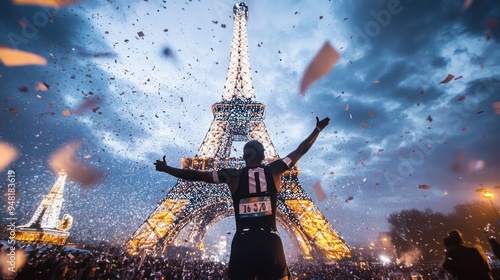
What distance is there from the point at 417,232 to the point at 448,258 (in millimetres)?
51540

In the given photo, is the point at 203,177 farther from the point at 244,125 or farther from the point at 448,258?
the point at 244,125

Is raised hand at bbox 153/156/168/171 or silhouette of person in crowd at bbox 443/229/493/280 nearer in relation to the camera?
raised hand at bbox 153/156/168/171

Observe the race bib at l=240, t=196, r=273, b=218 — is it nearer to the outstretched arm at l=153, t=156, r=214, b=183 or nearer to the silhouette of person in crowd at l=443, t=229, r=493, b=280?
the outstretched arm at l=153, t=156, r=214, b=183

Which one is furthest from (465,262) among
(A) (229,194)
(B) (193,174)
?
(A) (229,194)

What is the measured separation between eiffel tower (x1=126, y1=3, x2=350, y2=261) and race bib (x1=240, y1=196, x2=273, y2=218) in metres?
19.4

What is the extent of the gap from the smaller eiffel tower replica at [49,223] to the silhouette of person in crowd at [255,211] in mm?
33345

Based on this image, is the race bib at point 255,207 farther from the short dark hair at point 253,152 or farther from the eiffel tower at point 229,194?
the eiffel tower at point 229,194

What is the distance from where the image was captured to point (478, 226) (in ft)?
135

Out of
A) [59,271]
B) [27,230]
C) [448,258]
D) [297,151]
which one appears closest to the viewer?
[297,151]

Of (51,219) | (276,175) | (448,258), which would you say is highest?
(51,219)

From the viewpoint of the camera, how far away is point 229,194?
969 inches

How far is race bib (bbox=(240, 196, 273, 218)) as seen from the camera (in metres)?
2.22

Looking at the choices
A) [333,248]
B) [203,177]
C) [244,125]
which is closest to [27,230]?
[244,125]

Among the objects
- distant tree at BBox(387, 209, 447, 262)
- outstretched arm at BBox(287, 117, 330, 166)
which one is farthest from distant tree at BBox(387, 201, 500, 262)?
outstretched arm at BBox(287, 117, 330, 166)
